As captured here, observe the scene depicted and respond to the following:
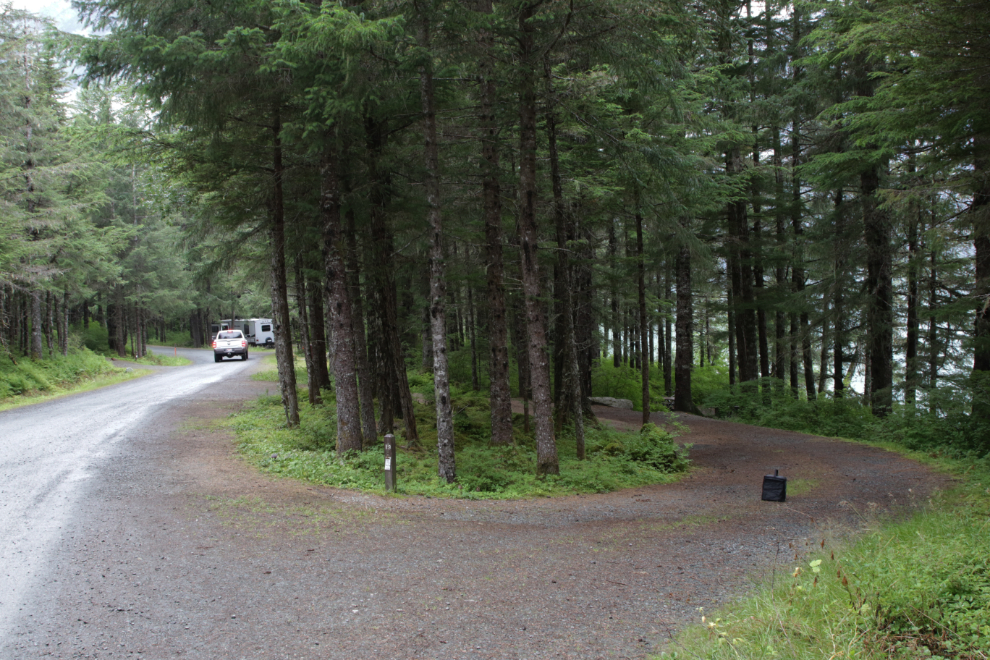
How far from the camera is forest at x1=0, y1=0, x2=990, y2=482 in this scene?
28.8ft

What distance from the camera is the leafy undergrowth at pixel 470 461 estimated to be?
30.6 ft

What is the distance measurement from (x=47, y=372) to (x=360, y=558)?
22.5 meters

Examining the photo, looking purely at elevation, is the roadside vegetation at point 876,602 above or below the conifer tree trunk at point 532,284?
below

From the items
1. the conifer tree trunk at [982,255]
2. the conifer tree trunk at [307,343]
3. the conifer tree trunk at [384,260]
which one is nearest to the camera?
the conifer tree trunk at [982,255]

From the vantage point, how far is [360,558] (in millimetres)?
5898

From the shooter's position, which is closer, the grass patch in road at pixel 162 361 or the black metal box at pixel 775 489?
the black metal box at pixel 775 489

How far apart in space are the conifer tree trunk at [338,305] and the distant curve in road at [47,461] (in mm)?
3954

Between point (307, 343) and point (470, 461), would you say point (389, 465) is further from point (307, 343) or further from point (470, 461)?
point (307, 343)

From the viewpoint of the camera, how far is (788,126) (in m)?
20.4

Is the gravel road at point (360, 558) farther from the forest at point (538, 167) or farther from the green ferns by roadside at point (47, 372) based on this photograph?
the green ferns by roadside at point (47, 372)

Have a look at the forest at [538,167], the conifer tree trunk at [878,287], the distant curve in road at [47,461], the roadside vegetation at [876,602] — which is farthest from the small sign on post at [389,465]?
the conifer tree trunk at [878,287]

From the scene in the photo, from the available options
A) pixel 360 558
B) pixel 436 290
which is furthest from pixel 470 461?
pixel 360 558

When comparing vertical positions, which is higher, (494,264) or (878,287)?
(494,264)

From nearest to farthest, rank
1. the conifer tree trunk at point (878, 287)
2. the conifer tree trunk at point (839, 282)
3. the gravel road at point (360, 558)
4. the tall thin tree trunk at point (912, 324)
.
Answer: the gravel road at point (360, 558), the tall thin tree trunk at point (912, 324), the conifer tree trunk at point (878, 287), the conifer tree trunk at point (839, 282)
